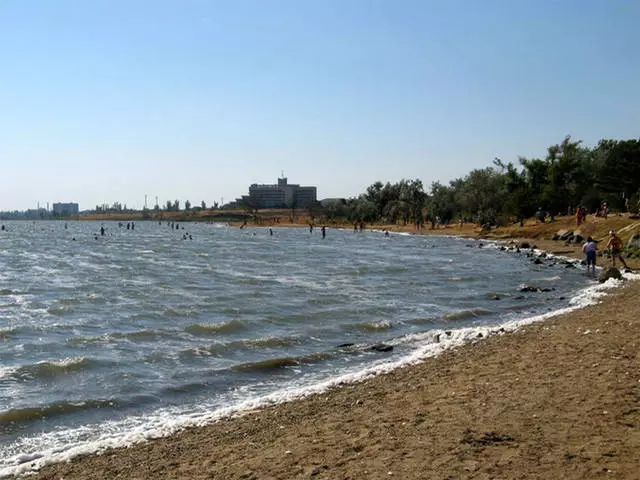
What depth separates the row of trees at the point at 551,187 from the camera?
8119cm

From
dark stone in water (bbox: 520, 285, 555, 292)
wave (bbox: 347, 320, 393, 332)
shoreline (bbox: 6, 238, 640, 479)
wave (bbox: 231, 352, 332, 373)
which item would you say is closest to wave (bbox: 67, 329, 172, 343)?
wave (bbox: 231, 352, 332, 373)

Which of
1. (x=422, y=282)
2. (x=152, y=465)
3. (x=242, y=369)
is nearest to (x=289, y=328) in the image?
(x=242, y=369)

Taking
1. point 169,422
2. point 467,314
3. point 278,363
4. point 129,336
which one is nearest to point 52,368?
point 129,336

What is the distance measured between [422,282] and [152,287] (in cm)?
1469

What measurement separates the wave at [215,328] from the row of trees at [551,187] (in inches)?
2194

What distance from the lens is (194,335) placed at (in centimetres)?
1894

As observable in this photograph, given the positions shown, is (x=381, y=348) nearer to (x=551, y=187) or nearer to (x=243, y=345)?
(x=243, y=345)

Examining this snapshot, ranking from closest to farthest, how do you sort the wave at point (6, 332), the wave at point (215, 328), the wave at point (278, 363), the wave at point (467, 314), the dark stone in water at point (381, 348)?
the wave at point (278, 363) < the dark stone in water at point (381, 348) < the wave at point (6, 332) < the wave at point (215, 328) < the wave at point (467, 314)

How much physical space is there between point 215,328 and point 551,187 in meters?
79.8

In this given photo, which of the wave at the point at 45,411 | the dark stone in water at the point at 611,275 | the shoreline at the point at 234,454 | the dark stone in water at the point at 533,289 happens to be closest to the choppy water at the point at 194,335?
the wave at the point at 45,411

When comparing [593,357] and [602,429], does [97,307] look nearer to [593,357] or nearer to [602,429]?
[593,357]

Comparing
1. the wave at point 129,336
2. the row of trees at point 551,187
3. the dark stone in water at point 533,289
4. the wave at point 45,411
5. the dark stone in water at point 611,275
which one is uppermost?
the row of trees at point 551,187

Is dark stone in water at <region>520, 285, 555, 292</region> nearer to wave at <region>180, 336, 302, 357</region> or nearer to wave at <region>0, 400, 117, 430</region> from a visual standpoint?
wave at <region>180, 336, 302, 357</region>

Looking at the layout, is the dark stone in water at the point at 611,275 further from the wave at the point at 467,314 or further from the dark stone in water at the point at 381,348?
the dark stone in water at the point at 381,348
